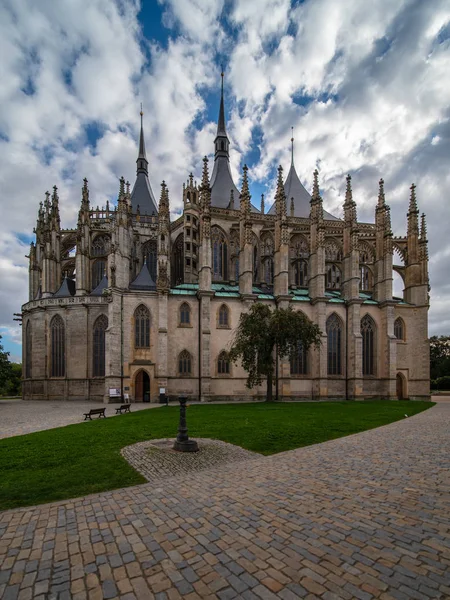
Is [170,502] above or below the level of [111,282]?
below

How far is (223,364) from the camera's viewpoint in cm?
3081

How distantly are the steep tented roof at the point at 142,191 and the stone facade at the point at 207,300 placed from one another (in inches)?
281

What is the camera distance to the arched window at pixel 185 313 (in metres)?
30.4

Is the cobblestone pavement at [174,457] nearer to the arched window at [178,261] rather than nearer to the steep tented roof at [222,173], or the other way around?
the arched window at [178,261]

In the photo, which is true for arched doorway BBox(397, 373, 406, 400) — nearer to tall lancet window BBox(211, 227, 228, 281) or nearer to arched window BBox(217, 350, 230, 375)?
arched window BBox(217, 350, 230, 375)

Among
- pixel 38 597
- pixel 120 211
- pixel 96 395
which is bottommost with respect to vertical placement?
pixel 96 395

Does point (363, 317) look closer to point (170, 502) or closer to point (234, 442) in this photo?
point (234, 442)

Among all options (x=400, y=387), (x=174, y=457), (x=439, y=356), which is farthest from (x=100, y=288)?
(x=439, y=356)

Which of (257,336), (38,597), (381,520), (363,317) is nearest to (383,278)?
(363,317)

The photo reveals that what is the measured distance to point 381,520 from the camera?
4641 mm

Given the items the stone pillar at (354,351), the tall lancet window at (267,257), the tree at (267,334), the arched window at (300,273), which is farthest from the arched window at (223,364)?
the arched window at (300,273)

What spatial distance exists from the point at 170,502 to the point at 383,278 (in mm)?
35749

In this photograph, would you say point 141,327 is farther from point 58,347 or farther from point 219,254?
point 219,254

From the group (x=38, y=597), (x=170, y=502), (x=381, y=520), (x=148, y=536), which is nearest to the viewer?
(x=38, y=597)
